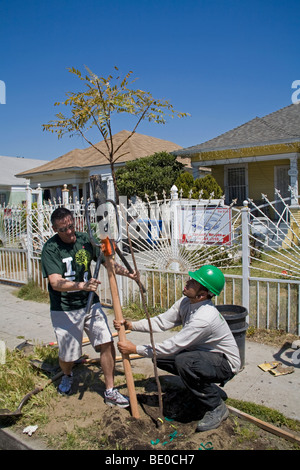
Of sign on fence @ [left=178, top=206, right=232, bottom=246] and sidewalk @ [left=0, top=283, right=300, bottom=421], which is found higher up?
sign on fence @ [left=178, top=206, right=232, bottom=246]

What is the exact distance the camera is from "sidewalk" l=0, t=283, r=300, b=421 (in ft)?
12.1

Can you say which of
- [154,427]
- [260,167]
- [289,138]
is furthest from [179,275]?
[260,167]

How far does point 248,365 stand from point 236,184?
11995mm

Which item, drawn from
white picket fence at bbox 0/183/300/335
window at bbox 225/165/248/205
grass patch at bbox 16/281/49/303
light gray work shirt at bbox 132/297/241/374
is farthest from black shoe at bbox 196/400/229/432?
window at bbox 225/165/248/205

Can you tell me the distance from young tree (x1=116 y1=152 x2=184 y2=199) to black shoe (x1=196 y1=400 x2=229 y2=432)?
1148 centimetres

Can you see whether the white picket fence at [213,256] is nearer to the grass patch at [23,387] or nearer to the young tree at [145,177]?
the grass patch at [23,387]

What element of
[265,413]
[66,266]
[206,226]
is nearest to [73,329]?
[66,266]

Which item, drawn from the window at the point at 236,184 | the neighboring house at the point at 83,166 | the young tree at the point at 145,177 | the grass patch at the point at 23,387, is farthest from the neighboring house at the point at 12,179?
the grass patch at the point at 23,387

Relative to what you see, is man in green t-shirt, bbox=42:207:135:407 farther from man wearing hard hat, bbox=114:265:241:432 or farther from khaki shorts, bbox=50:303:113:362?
man wearing hard hat, bbox=114:265:241:432

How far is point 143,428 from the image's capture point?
3.11 m

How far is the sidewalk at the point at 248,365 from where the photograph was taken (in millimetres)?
3699

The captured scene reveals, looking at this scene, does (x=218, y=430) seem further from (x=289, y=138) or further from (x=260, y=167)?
(x=260, y=167)

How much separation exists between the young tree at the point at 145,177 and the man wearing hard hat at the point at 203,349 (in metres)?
11.2
